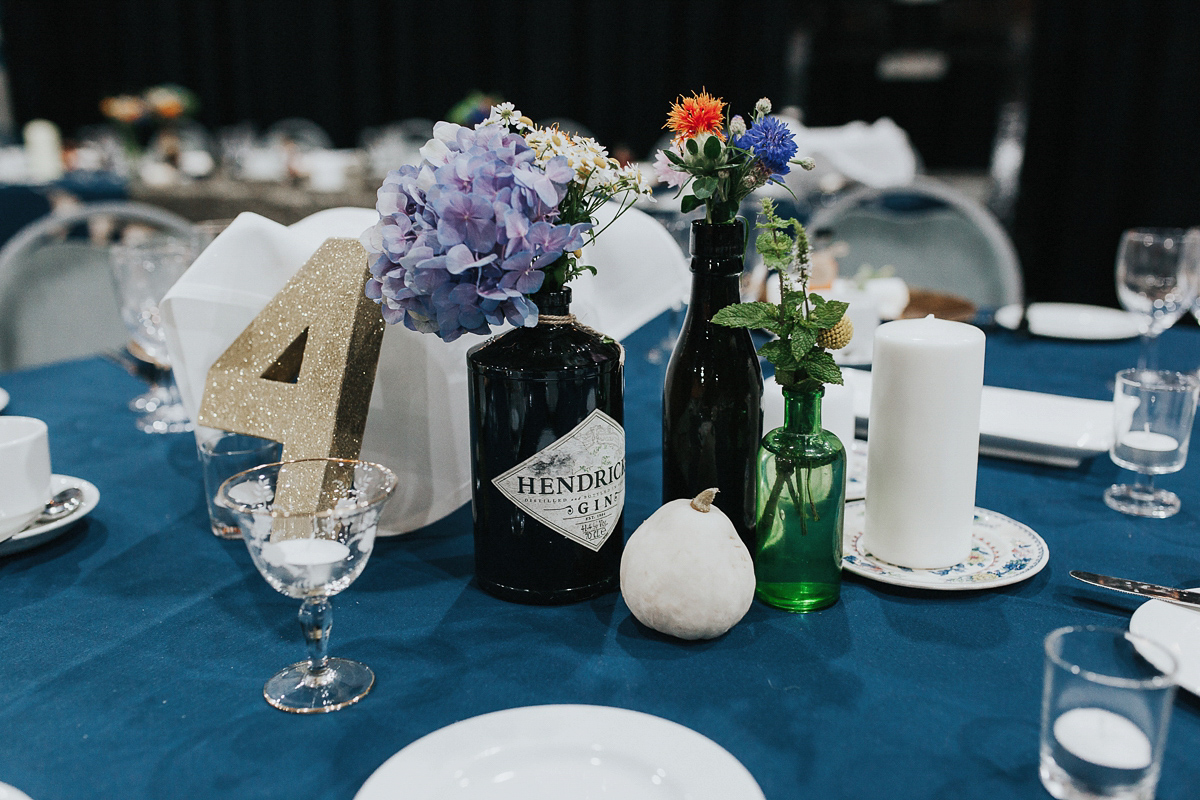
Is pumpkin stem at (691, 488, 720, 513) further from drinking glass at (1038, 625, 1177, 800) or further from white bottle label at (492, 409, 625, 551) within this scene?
drinking glass at (1038, 625, 1177, 800)

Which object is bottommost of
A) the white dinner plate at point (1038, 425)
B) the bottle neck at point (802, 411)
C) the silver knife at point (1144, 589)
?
the silver knife at point (1144, 589)

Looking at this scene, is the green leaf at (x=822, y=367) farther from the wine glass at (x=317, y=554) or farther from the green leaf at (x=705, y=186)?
the wine glass at (x=317, y=554)

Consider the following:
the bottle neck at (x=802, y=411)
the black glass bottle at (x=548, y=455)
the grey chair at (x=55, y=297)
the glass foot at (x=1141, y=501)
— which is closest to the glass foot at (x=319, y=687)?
the black glass bottle at (x=548, y=455)

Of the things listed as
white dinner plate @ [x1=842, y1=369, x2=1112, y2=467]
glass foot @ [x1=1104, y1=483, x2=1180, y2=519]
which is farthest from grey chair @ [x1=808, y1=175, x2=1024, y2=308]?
glass foot @ [x1=1104, y1=483, x2=1180, y2=519]

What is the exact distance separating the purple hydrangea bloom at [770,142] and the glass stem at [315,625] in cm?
44

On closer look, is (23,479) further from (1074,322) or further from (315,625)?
(1074,322)

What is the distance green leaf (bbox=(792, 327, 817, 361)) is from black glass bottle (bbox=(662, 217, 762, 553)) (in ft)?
0.28

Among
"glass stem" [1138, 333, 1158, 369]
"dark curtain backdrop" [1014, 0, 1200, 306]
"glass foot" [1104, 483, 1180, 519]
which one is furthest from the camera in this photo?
"dark curtain backdrop" [1014, 0, 1200, 306]

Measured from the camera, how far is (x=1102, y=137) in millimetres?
3621

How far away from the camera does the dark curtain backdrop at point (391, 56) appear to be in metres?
4.94

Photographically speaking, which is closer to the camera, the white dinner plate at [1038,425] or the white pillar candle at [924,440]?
the white pillar candle at [924,440]

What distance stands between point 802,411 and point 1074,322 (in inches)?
43.5

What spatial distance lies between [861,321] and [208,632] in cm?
96

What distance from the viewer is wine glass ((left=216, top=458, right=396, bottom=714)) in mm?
622
